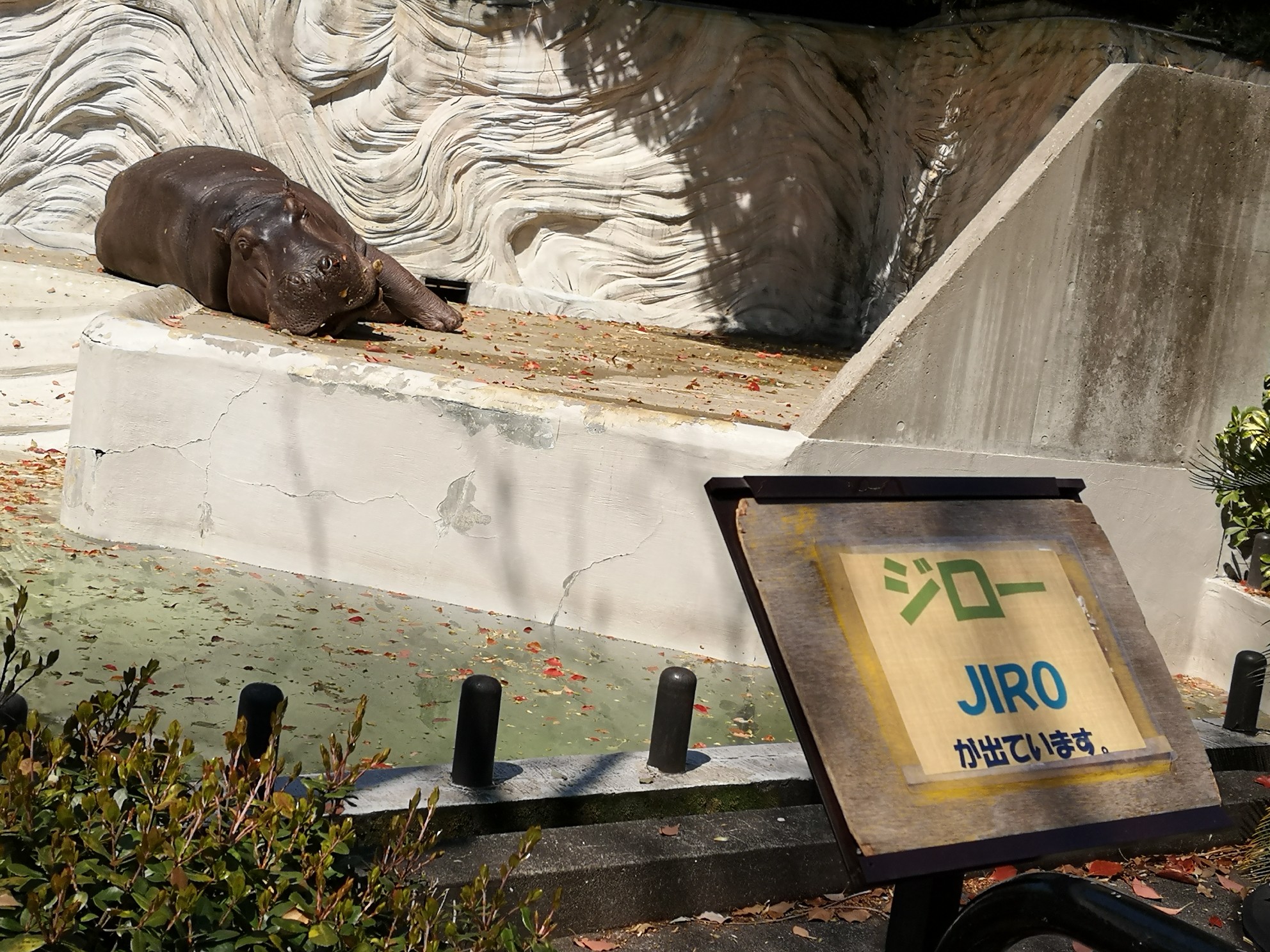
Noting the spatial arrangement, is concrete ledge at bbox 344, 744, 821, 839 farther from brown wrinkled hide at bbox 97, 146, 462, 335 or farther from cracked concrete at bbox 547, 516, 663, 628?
brown wrinkled hide at bbox 97, 146, 462, 335

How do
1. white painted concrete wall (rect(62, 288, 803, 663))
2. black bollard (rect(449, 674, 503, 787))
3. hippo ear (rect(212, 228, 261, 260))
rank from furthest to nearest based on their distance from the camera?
hippo ear (rect(212, 228, 261, 260))
white painted concrete wall (rect(62, 288, 803, 663))
black bollard (rect(449, 674, 503, 787))

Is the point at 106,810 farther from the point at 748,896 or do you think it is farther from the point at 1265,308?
the point at 1265,308

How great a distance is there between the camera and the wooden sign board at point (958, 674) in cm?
197

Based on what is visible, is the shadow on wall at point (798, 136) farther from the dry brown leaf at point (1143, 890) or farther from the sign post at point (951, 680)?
the sign post at point (951, 680)

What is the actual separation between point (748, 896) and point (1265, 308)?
4091mm

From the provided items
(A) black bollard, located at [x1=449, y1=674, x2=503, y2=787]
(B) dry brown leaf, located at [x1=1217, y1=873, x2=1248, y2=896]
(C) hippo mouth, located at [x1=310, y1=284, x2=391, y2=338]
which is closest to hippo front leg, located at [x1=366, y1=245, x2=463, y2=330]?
(C) hippo mouth, located at [x1=310, y1=284, x2=391, y2=338]

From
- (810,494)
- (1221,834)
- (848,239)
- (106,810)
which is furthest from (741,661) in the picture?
(848,239)

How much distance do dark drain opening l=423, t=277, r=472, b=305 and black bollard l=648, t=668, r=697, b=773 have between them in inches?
307

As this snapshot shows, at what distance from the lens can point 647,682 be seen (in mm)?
5285

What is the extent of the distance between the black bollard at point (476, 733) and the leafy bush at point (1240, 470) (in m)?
Answer: 3.78

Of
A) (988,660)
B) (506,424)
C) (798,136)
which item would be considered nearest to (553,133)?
(798,136)

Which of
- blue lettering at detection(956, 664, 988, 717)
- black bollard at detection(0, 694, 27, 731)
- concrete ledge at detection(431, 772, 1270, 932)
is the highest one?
blue lettering at detection(956, 664, 988, 717)

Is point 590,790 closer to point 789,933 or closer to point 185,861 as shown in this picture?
point 789,933

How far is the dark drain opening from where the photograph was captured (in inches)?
434
